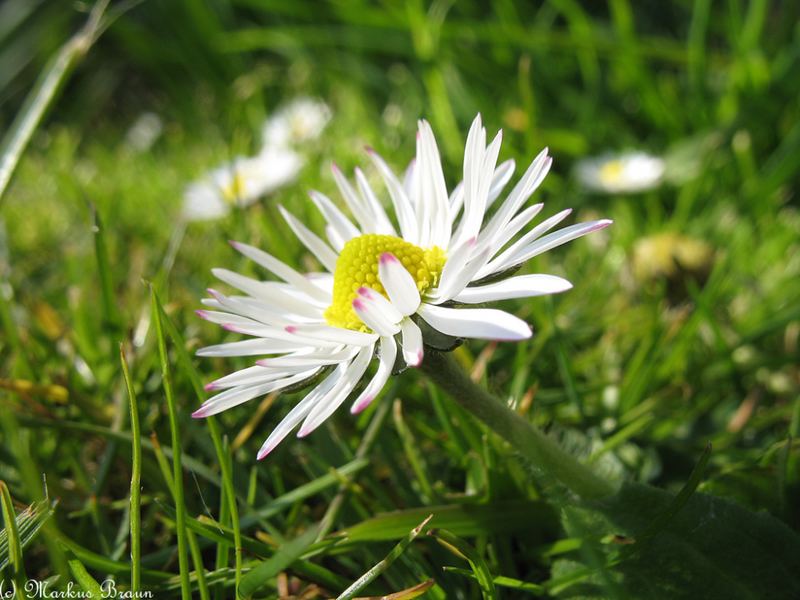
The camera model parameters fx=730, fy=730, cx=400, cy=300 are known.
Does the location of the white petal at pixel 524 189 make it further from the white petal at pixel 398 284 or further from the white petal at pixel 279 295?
the white petal at pixel 279 295

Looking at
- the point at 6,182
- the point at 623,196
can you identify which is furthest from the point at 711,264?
the point at 6,182

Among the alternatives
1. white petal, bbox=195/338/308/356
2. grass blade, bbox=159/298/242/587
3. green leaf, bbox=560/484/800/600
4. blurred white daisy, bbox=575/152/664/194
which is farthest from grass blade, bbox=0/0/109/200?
blurred white daisy, bbox=575/152/664/194

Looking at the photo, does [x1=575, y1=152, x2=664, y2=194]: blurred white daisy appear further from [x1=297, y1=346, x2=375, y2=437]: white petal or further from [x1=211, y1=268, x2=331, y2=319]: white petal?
[x1=297, y1=346, x2=375, y2=437]: white petal

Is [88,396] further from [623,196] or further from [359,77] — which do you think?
[359,77]

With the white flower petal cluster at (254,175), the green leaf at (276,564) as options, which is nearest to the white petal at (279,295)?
the green leaf at (276,564)

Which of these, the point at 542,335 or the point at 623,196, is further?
the point at 623,196

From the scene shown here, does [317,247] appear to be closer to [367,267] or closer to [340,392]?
[367,267]
